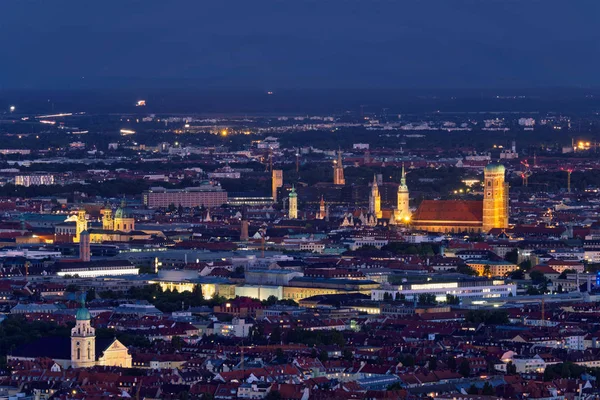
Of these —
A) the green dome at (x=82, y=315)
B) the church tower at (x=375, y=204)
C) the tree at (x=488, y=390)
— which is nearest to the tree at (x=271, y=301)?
the green dome at (x=82, y=315)

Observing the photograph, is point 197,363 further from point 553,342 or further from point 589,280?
point 589,280

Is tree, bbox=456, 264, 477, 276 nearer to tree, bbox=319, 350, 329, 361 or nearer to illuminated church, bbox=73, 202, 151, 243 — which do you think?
illuminated church, bbox=73, 202, 151, 243

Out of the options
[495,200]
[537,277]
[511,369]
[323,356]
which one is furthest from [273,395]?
[495,200]

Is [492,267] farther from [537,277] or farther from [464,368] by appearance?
[464,368]

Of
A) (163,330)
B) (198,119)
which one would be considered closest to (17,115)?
(198,119)

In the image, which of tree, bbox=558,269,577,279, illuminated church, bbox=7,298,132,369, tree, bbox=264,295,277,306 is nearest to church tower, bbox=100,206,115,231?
tree, bbox=558,269,577,279

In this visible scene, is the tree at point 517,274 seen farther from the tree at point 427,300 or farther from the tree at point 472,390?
the tree at point 472,390

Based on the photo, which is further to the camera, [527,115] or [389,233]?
[527,115]
